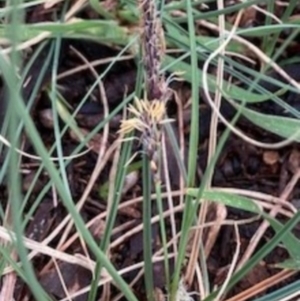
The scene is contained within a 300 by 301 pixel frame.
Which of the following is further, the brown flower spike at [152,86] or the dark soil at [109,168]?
the dark soil at [109,168]

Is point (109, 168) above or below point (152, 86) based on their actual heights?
below

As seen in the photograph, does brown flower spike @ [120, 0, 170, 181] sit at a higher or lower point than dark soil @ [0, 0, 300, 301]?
higher

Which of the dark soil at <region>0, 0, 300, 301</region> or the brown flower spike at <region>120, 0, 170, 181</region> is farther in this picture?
the dark soil at <region>0, 0, 300, 301</region>

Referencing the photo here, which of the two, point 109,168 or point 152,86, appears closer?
point 152,86

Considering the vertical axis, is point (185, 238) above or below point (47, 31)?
below

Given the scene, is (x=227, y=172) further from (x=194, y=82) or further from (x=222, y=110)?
Result: (x=194, y=82)

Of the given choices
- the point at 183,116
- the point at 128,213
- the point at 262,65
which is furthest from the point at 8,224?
the point at 262,65

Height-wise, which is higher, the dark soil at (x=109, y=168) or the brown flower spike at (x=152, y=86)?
the brown flower spike at (x=152, y=86)

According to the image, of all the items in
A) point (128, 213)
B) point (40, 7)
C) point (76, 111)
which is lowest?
point (128, 213)

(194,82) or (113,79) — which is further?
(113,79)
